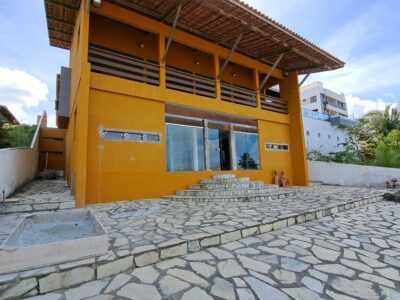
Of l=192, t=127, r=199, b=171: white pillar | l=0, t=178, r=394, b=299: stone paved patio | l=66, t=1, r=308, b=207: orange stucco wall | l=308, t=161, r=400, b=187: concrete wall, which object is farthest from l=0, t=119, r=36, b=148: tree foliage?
l=308, t=161, r=400, b=187: concrete wall

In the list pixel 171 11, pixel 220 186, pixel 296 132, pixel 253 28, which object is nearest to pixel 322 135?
pixel 296 132

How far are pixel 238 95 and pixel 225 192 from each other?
5.26 metres

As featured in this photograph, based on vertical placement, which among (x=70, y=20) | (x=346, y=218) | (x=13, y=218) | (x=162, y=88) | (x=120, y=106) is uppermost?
(x=70, y=20)

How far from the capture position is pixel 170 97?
8.23 m

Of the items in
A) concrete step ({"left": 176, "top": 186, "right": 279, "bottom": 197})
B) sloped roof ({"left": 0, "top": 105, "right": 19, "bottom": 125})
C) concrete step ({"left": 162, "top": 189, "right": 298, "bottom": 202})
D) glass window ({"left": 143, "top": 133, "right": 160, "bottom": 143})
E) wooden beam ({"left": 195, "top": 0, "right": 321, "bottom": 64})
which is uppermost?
wooden beam ({"left": 195, "top": 0, "right": 321, "bottom": 64})

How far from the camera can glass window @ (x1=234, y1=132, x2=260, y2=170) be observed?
1020 centimetres

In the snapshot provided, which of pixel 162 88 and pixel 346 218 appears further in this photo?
pixel 162 88

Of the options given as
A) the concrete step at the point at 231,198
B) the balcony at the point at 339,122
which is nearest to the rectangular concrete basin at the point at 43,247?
the concrete step at the point at 231,198

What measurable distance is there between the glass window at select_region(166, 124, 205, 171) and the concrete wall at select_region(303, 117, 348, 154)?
12337 millimetres

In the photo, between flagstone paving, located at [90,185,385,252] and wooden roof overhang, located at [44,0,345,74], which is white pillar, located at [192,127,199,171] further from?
wooden roof overhang, located at [44,0,345,74]

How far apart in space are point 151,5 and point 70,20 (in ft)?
11.7

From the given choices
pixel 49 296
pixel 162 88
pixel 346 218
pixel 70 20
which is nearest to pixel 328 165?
pixel 346 218

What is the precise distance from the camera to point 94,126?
671 centimetres

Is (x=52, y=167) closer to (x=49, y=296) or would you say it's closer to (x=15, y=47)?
(x=15, y=47)
